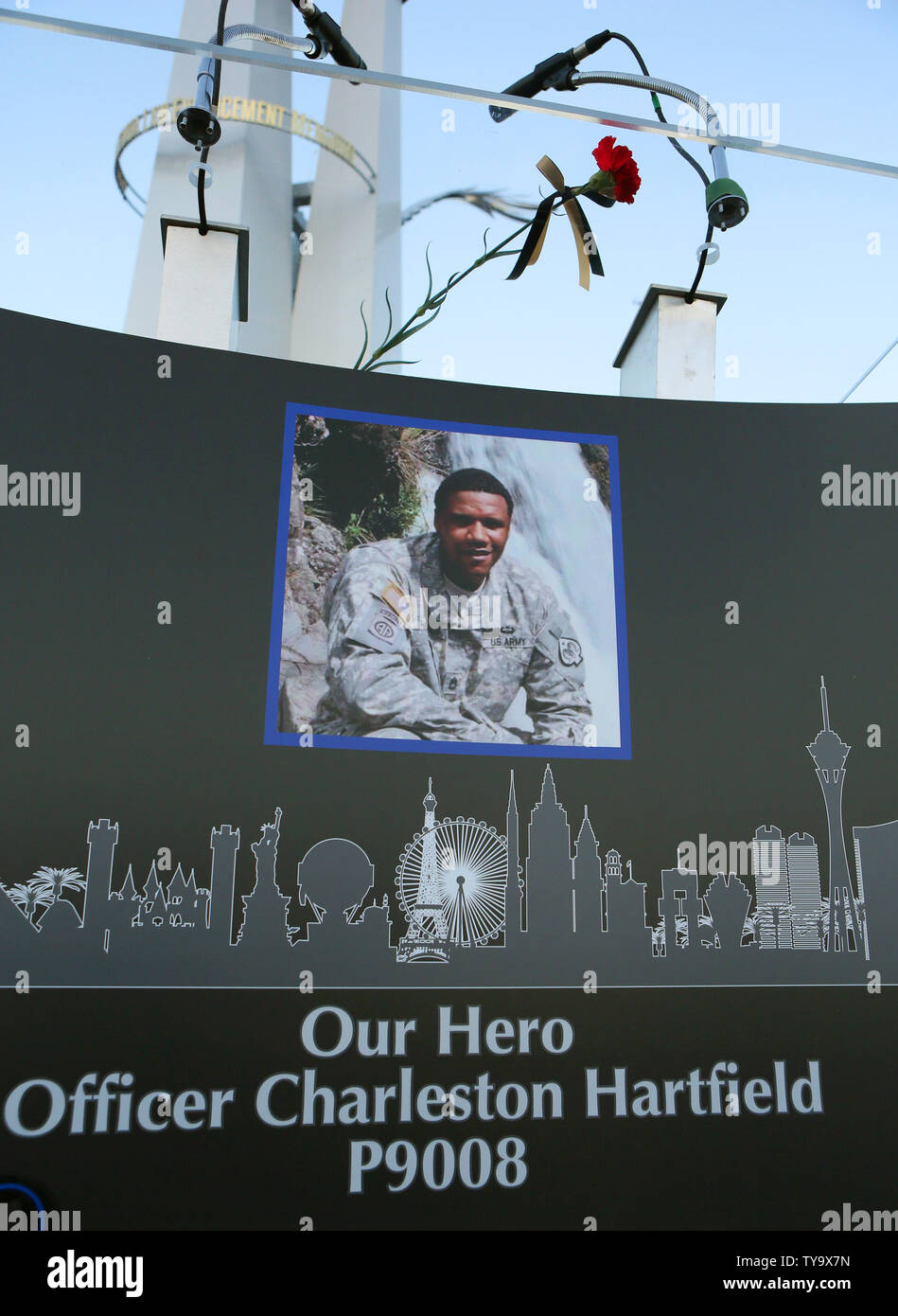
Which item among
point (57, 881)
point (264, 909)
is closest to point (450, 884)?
point (264, 909)

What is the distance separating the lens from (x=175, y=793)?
212 cm

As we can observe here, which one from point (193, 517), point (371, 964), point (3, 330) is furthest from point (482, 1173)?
point (3, 330)

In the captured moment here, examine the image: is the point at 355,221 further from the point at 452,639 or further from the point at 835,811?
the point at 835,811

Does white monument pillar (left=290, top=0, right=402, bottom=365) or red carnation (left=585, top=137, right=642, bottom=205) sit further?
white monument pillar (left=290, top=0, right=402, bottom=365)

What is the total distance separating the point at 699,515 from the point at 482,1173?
1634 millimetres

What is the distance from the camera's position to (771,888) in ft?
7.62

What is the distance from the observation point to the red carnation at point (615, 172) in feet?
8.30

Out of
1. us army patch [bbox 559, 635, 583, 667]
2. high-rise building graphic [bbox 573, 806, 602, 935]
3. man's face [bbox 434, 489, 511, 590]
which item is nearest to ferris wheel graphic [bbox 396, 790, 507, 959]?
high-rise building graphic [bbox 573, 806, 602, 935]

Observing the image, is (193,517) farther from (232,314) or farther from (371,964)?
(371,964)

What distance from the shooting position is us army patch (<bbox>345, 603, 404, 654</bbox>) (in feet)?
7.73

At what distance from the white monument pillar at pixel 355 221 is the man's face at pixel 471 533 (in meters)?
1.47

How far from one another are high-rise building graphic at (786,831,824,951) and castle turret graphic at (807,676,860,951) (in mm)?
33

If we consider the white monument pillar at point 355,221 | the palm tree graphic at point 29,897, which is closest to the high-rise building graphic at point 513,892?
the palm tree graphic at point 29,897

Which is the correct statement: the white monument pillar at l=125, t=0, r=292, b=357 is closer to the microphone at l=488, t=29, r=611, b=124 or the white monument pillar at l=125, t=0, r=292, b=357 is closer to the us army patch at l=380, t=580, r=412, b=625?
the microphone at l=488, t=29, r=611, b=124
